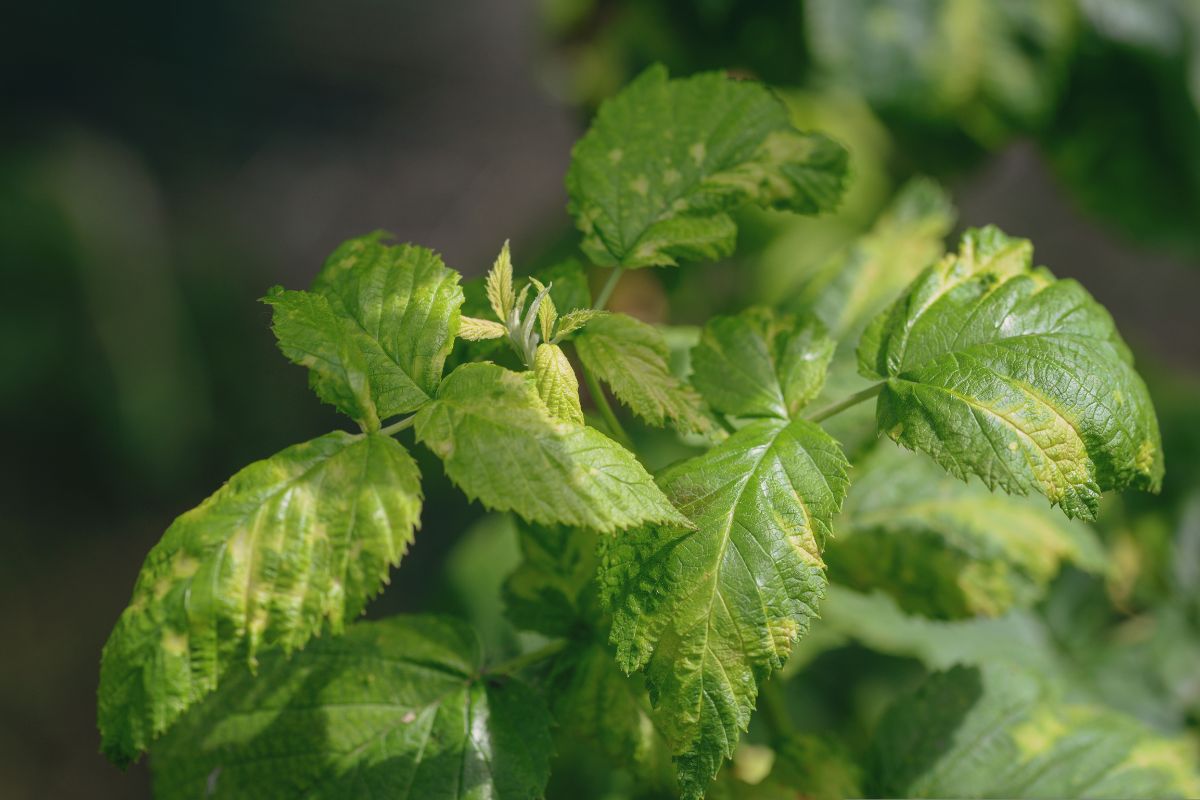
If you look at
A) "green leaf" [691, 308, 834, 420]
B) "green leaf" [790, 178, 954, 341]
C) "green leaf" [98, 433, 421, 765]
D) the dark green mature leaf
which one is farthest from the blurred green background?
"green leaf" [98, 433, 421, 765]

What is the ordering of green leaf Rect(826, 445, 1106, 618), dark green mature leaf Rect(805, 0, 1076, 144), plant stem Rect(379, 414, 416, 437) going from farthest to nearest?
dark green mature leaf Rect(805, 0, 1076, 144), green leaf Rect(826, 445, 1106, 618), plant stem Rect(379, 414, 416, 437)

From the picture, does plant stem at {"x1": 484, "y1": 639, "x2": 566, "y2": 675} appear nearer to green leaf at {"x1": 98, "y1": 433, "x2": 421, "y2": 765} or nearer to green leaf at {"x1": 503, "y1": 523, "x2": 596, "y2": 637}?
green leaf at {"x1": 503, "y1": 523, "x2": 596, "y2": 637}

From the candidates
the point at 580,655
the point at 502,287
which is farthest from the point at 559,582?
the point at 502,287

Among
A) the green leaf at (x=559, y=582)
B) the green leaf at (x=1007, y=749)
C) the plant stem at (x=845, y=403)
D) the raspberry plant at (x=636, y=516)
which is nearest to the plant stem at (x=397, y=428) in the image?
the raspberry plant at (x=636, y=516)

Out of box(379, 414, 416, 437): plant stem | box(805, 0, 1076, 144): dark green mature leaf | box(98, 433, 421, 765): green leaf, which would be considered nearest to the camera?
box(98, 433, 421, 765): green leaf

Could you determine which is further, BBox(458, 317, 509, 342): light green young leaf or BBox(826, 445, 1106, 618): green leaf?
BBox(826, 445, 1106, 618): green leaf

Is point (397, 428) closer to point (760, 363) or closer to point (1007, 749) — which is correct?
point (760, 363)

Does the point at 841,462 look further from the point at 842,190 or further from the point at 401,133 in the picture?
the point at 401,133
